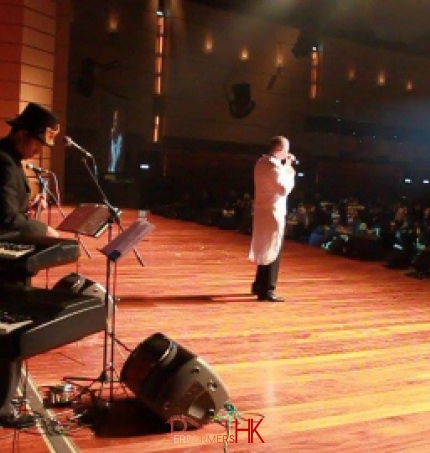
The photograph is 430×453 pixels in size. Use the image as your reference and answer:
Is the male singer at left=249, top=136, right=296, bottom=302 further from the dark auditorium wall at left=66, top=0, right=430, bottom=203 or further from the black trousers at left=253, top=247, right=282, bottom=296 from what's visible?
the dark auditorium wall at left=66, top=0, right=430, bottom=203

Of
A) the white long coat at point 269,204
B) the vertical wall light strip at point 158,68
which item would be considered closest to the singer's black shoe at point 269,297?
the white long coat at point 269,204

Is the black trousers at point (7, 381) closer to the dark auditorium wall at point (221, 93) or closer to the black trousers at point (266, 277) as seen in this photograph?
the black trousers at point (266, 277)

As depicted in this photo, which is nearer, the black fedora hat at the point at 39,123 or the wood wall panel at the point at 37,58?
the black fedora hat at the point at 39,123

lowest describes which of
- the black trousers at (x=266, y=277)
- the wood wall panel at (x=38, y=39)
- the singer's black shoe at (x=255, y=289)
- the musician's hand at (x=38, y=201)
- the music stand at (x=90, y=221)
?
the singer's black shoe at (x=255, y=289)

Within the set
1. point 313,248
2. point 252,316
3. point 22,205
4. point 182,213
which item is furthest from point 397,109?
point 22,205

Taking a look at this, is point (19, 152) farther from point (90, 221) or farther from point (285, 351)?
point (285, 351)

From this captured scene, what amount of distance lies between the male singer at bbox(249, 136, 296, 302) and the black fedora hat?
8.66ft

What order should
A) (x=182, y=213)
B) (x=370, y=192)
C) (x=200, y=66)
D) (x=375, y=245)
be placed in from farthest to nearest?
(x=370, y=192), (x=200, y=66), (x=182, y=213), (x=375, y=245)

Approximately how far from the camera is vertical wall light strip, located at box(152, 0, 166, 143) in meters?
17.8

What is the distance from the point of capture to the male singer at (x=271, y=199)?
576 centimetres

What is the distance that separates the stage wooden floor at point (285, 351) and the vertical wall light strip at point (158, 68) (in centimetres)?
Result: 1002

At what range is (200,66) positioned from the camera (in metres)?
18.8

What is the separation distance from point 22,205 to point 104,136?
13433 millimetres

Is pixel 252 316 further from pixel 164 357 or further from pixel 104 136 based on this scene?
pixel 104 136
